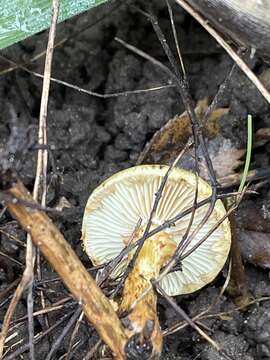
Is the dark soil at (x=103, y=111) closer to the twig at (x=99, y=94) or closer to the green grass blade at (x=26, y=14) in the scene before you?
the twig at (x=99, y=94)

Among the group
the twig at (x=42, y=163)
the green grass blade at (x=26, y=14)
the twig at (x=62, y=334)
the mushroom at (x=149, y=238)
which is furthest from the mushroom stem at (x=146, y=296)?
the green grass blade at (x=26, y=14)

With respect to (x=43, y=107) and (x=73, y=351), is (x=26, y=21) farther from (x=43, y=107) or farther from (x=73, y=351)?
(x=73, y=351)

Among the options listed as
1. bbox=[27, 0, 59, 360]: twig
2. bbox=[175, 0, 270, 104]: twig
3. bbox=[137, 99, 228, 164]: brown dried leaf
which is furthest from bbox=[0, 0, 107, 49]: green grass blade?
bbox=[137, 99, 228, 164]: brown dried leaf

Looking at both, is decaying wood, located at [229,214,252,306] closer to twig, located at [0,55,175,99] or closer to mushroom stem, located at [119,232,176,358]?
mushroom stem, located at [119,232,176,358]

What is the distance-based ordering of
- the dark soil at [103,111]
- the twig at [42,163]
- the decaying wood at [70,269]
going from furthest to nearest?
the dark soil at [103,111] → the twig at [42,163] → the decaying wood at [70,269]

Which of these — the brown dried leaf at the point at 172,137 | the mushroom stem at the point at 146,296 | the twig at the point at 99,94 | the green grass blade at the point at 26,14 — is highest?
the green grass blade at the point at 26,14

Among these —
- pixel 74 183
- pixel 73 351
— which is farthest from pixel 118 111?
pixel 73 351

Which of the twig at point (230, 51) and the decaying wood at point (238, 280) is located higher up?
the twig at point (230, 51)

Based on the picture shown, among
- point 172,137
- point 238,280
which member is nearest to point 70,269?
point 238,280
